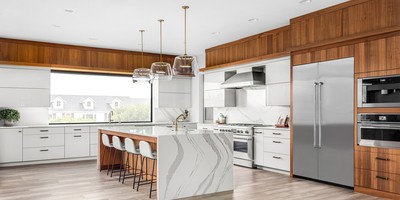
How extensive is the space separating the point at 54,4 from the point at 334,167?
189 inches

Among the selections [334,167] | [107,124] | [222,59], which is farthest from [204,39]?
[334,167]

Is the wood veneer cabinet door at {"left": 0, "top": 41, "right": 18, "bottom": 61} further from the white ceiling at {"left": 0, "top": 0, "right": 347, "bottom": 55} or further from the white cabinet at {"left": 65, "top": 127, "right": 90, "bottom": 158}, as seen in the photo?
the white cabinet at {"left": 65, "top": 127, "right": 90, "bottom": 158}

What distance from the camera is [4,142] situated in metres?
6.91

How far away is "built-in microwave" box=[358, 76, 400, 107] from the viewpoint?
437 cm

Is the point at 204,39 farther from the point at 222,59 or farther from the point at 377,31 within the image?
the point at 377,31

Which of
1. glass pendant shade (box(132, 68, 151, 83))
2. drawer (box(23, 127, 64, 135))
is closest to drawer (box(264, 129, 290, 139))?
glass pendant shade (box(132, 68, 151, 83))

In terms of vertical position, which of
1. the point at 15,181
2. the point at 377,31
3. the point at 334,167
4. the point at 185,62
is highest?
the point at 377,31

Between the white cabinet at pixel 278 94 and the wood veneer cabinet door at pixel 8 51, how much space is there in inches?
214

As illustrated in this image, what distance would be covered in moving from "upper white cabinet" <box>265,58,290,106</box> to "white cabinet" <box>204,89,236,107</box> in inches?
56.3

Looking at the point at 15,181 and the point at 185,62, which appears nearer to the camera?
the point at 185,62

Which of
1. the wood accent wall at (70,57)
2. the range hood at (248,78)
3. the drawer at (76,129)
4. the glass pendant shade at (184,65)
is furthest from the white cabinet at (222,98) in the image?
the drawer at (76,129)

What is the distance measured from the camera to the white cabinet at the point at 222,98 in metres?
7.94

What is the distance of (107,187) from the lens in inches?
203

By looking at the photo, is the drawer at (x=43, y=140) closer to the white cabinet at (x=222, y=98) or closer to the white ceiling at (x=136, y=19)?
the white ceiling at (x=136, y=19)
